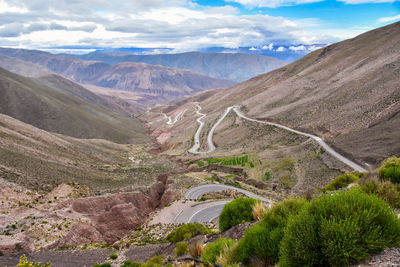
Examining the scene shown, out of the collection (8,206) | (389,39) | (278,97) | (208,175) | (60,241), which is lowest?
(208,175)

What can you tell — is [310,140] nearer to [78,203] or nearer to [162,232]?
[162,232]

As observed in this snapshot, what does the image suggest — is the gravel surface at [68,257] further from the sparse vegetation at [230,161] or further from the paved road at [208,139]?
the paved road at [208,139]

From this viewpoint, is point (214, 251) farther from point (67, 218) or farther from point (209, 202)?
point (209, 202)

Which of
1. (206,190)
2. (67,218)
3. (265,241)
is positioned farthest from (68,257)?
(206,190)

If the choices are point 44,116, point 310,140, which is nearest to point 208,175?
point 310,140

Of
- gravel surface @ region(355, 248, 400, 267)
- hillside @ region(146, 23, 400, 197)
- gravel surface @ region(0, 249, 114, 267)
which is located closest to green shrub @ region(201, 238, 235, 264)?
gravel surface @ region(355, 248, 400, 267)

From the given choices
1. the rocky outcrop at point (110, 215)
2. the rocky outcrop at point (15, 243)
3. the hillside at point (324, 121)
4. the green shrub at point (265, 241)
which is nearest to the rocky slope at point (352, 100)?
the hillside at point (324, 121)
